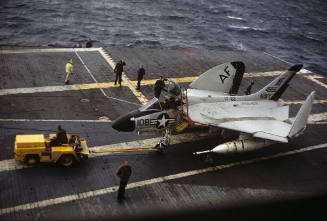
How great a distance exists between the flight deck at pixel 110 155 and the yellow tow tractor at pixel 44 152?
408mm

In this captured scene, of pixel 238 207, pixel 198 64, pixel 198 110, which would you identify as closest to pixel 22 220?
pixel 198 110

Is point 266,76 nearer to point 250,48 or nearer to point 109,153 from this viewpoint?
point 109,153

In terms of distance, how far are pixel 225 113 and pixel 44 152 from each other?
30.4 ft

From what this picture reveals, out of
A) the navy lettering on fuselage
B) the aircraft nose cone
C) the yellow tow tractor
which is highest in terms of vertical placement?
the navy lettering on fuselage

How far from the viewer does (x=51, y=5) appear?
57.6m

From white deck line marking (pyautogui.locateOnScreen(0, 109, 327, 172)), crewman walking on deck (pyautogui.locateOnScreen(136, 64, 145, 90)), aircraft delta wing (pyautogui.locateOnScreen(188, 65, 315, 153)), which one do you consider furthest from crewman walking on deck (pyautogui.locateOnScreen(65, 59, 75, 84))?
aircraft delta wing (pyautogui.locateOnScreen(188, 65, 315, 153))

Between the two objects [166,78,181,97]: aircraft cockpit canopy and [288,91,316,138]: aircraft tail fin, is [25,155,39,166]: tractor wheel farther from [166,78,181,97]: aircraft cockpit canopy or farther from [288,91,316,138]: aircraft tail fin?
[288,91,316,138]: aircraft tail fin

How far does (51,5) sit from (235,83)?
45.1 metres

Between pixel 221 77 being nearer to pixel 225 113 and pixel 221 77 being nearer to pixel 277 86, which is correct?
pixel 225 113

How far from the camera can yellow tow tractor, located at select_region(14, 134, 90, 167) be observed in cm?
1542

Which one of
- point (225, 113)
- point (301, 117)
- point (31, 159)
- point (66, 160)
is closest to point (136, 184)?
point (66, 160)

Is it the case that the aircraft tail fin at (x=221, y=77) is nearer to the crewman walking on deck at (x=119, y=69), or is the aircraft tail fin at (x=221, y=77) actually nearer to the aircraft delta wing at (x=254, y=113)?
the aircraft delta wing at (x=254, y=113)

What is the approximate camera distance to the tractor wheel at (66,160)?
1590cm

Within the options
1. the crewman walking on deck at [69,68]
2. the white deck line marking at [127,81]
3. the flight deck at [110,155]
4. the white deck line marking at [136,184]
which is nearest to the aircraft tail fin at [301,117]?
the flight deck at [110,155]
